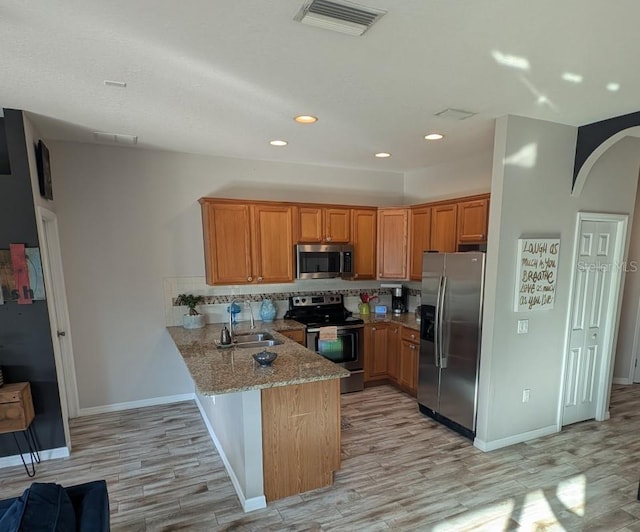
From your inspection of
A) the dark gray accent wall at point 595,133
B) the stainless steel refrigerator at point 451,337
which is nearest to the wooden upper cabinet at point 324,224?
the stainless steel refrigerator at point 451,337

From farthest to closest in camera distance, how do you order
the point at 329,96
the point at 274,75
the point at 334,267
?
the point at 334,267, the point at 329,96, the point at 274,75

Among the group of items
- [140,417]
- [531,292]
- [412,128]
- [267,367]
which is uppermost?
[412,128]

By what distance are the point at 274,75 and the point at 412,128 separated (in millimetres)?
1474

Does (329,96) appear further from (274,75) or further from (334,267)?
(334,267)

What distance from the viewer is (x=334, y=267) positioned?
4.41 m

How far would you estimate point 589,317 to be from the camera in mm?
3486

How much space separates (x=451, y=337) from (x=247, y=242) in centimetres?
239

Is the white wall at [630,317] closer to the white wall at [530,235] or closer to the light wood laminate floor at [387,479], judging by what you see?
the light wood laminate floor at [387,479]

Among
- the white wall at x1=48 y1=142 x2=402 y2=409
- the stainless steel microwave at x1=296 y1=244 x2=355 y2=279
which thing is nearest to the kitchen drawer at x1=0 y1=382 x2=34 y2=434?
the white wall at x1=48 y1=142 x2=402 y2=409

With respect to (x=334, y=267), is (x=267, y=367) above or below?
below

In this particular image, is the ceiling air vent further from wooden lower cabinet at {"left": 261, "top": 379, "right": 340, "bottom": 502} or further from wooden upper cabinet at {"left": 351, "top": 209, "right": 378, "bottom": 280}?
wooden upper cabinet at {"left": 351, "top": 209, "right": 378, "bottom": 280}

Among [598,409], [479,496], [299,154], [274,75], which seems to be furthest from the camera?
[299,154]

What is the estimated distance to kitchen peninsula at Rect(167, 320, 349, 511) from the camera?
236 centimetres

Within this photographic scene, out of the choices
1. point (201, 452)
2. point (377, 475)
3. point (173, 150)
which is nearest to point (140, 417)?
point (201, 452)
